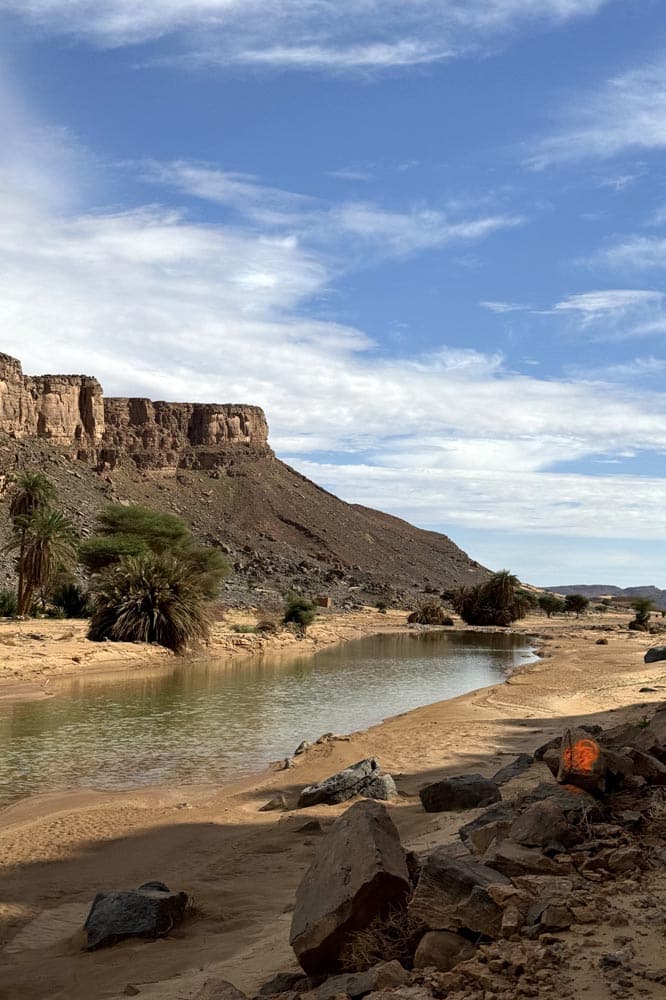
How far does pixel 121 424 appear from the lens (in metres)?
121

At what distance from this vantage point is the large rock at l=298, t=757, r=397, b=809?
1069cm

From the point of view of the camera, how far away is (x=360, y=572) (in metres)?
99.1

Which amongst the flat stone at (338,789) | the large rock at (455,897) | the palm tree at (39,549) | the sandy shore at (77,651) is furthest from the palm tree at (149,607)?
the large rock at (455,897)

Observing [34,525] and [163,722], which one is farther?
[34,525]

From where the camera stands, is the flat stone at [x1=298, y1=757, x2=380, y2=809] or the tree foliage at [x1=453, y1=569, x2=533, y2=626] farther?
the tree foliage at [x1=453, y1=569, x2=533, y2=626]

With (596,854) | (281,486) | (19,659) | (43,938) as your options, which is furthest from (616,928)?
(281,486)

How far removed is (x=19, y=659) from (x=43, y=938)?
20383 mm

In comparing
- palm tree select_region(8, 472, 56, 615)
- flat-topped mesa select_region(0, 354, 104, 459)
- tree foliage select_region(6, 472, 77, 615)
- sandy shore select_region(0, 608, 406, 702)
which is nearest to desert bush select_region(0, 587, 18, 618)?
tree foliage select_region(6, 472, 77, 615)

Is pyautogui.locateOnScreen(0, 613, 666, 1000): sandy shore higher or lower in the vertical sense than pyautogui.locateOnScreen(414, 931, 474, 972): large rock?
lower

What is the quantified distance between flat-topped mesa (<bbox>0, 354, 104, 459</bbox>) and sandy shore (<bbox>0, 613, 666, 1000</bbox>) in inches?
3582

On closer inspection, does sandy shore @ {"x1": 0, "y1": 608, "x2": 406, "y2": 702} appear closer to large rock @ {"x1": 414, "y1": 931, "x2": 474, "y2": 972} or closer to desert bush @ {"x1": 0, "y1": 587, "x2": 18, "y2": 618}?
desert bush @ {"x1": 0, "y1": 587, "x2": 18, "y2": 618}

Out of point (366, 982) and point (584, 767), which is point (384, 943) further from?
point (584, 767)

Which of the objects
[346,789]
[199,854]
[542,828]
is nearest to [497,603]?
[346,789]

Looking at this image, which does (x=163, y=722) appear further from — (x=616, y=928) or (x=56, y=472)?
(x=56, y=472)
